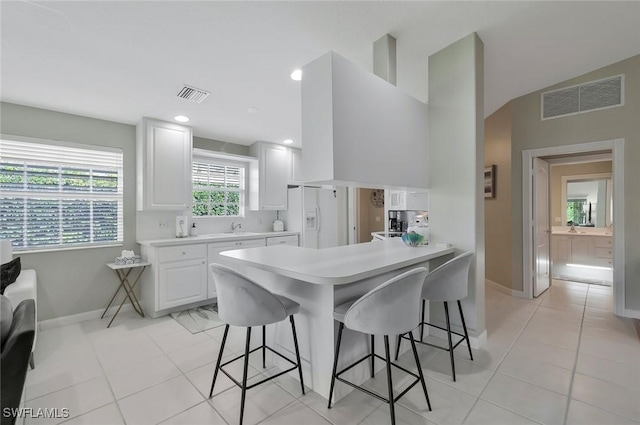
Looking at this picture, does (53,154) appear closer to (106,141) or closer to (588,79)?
(106,141)

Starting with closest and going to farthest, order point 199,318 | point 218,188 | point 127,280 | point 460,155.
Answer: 1. point 460,155
2. point 199,318
3. point 127,280
4. point 218,188

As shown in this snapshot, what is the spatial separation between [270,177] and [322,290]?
11.3ft

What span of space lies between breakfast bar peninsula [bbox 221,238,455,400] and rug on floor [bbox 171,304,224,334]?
1208mm

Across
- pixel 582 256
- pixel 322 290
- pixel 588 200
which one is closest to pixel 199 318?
pixel 322 290

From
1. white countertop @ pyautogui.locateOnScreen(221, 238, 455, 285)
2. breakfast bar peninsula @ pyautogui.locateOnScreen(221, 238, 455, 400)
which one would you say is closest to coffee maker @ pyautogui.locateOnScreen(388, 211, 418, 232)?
white countertop @ pyautogui.locateOnScreen(221, 238, 455, 285)

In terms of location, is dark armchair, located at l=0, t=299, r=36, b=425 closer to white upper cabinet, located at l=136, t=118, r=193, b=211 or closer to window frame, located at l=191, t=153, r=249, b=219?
white upper cabinet, located at l=136, t=118, r=193, b=211

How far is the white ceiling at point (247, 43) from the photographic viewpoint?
6.48 ft

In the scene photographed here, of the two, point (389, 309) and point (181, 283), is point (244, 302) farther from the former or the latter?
point (181, 283)

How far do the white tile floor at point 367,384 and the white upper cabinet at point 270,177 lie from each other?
2.43 m

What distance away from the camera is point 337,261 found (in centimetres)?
209

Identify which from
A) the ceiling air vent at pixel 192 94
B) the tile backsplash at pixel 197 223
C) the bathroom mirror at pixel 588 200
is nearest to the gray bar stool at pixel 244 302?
the ceiling air vent at pixel 192 94

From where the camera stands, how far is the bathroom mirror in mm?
5695

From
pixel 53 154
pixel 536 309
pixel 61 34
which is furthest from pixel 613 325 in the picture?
pixel 53 154

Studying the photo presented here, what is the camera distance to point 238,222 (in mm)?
4992
